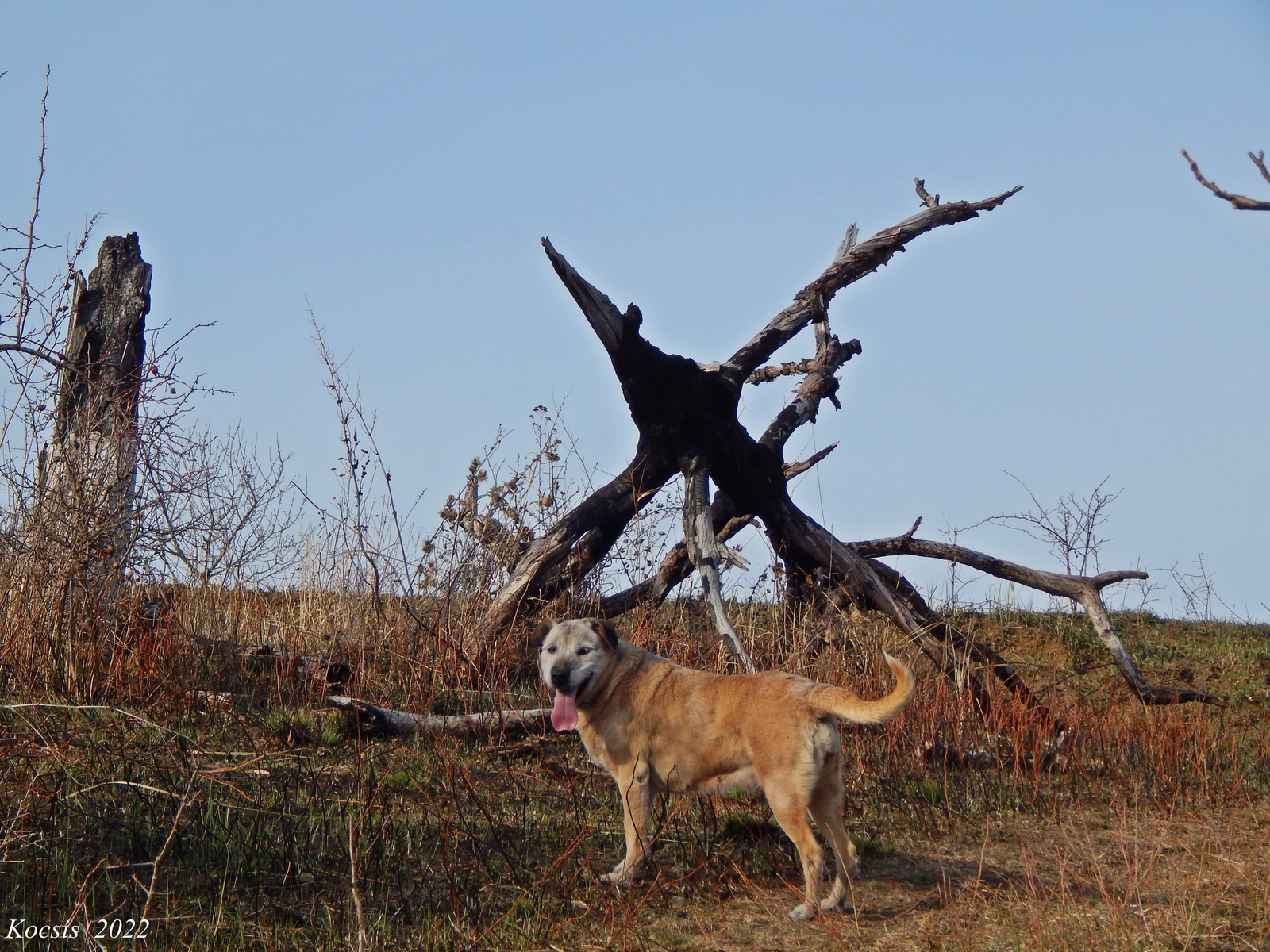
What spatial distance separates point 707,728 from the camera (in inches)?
215

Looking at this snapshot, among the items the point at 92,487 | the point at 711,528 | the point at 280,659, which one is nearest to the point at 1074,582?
the point at 711,528

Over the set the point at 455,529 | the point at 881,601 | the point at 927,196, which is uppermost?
the point at 927,196

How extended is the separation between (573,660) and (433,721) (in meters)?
1.97

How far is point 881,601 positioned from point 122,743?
6145mm

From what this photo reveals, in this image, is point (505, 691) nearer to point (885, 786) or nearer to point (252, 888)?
point (885, 786)

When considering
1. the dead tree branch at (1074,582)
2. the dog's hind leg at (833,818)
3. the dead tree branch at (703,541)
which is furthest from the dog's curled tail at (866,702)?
the dead tree branch at (1074,582)

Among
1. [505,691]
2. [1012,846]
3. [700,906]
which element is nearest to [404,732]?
[505,691]

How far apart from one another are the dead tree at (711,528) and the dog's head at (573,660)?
2.54 m

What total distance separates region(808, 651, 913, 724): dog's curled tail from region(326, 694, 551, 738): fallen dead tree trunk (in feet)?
8.48

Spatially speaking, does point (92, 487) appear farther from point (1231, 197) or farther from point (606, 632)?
point (1231, 197)

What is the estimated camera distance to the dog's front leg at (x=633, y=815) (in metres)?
5.29

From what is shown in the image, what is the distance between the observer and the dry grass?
4.59m

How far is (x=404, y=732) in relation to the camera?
7.28 metres

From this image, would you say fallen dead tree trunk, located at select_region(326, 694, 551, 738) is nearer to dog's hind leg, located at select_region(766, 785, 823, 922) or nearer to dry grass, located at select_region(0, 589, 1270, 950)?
dry grass, located at select_region(0, 589, 1270, 950)
